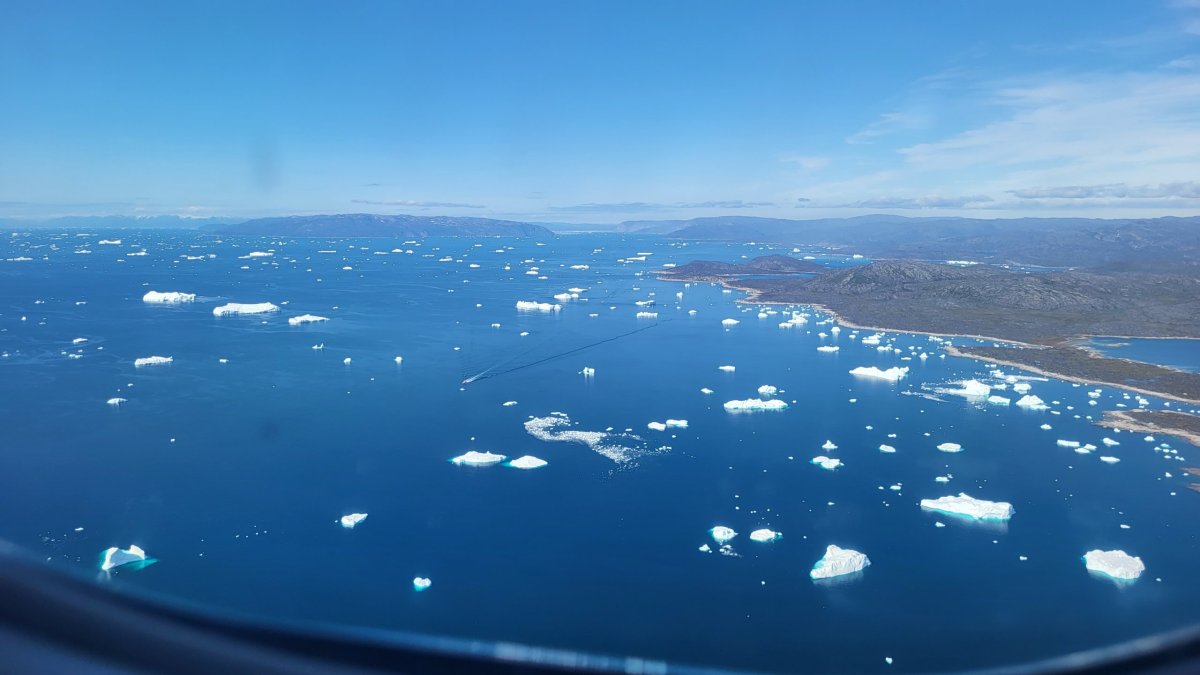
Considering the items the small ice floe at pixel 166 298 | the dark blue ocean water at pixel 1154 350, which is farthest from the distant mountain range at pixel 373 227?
the dark blue ocean water at pixel 1154 350

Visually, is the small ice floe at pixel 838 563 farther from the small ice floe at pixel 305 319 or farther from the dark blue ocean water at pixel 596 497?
the small ice floe at pixel 305 319

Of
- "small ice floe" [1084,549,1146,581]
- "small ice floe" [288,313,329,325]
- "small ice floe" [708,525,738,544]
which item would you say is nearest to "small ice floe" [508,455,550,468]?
"small ice floe" [708,525,738,544]

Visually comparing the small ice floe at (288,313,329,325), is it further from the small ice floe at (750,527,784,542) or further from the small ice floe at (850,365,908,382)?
the small ice floe at (750,527,784,542)

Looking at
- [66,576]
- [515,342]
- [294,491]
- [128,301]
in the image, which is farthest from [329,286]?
[66,576]

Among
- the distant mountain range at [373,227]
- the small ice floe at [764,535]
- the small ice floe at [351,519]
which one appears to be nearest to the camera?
the small ice floe at [764,535]

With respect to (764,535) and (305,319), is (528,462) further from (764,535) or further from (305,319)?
(305,319)

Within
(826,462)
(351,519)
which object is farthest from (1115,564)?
(351,519)
